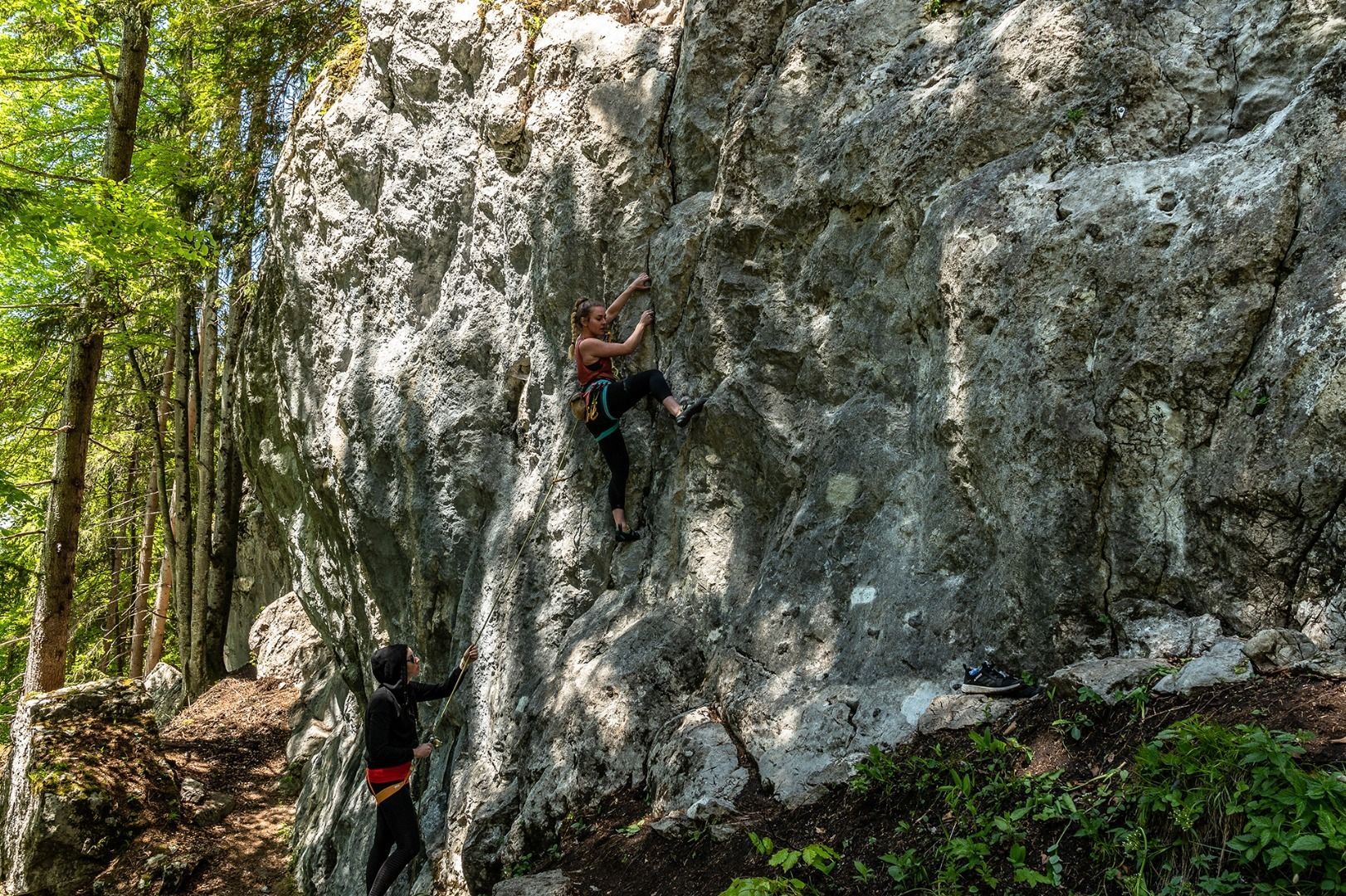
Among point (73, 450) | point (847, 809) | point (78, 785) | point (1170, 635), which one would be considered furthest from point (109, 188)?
point (1170, 635)

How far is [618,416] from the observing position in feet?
23.8

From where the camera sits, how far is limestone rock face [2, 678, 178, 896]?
32.5ft

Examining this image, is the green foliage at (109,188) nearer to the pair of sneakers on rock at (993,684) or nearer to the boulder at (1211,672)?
the pair of sneakers on rock at (993,684)

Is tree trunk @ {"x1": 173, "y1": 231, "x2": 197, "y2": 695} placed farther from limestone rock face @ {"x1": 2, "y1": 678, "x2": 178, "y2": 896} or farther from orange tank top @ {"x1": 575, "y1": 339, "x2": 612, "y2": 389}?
orange tank top @ {"x1": 575, "y1": 339, "x2": 612, "y2": 389}

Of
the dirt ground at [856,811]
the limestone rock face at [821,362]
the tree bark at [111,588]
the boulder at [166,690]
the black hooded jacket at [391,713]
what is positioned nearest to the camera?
the dirt ground at [856,811]

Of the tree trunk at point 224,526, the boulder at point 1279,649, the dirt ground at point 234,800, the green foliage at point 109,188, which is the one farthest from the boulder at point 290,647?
the boulder at point 1279,649

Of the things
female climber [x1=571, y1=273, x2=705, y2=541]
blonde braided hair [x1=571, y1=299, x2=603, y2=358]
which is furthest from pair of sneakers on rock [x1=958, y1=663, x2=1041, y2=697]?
blonde braided hair [x1=571, y1=299, x2=603, y2=358]

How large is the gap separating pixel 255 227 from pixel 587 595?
11.0m

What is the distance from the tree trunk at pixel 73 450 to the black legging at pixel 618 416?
298 inches

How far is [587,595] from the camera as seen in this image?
24.9 ft

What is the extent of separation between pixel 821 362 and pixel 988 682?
2.46m

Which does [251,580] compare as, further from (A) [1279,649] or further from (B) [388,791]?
(A) [1279,649]

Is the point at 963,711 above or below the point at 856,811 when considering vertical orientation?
above

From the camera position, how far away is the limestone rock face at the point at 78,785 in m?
9.90
